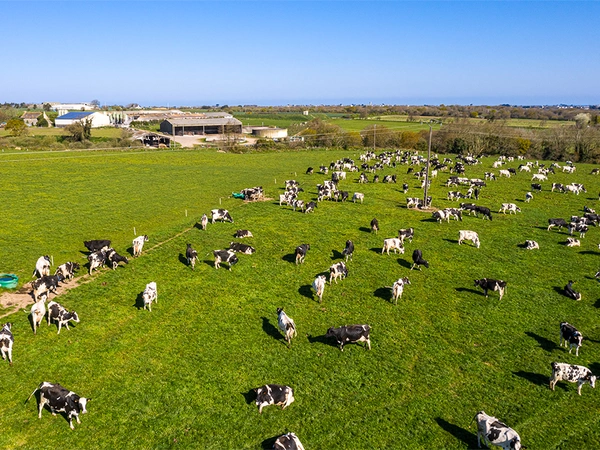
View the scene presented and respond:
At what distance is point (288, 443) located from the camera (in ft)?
38.4

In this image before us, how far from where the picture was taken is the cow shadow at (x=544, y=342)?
17609mm

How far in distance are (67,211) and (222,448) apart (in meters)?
31.9

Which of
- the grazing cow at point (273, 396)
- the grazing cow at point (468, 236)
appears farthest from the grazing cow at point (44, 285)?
the grazing cow at point (468, 236)

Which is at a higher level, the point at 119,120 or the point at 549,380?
the point at 119,120

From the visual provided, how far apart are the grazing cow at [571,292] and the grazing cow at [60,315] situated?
25.4 meters

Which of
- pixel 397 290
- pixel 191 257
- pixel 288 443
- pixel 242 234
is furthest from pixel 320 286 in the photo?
pixel 242 234

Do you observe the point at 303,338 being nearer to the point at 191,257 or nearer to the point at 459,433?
the point at 459,433

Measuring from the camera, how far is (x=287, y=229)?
3250 cm

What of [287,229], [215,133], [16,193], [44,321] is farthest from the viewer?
[215,133]

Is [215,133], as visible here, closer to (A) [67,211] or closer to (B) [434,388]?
(A) [67,211]

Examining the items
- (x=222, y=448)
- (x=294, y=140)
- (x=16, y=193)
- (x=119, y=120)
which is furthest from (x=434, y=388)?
(x=119, y=120)

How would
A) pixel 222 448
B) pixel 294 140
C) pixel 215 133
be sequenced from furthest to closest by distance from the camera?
pixel 215 133 < pixel 294 140 < pixel 222 448

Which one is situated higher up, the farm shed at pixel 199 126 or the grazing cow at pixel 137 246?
the farm shed at pixel 199 126

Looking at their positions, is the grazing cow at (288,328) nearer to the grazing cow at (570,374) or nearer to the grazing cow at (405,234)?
the grazing cow at (570,374)
